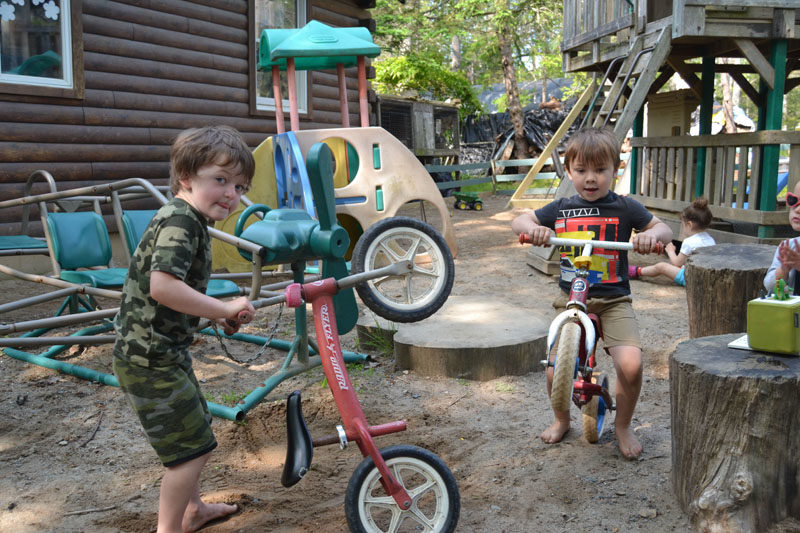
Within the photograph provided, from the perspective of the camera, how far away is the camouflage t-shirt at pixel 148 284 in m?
2.05

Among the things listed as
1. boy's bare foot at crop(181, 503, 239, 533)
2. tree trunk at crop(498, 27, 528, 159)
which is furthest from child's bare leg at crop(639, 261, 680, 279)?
tree trunk at crop(498, 27, 528, 159)

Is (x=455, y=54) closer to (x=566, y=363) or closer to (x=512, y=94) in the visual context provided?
(x=512, y=94)

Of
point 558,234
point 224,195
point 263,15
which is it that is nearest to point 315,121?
point 263,15

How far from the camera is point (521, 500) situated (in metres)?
2.59

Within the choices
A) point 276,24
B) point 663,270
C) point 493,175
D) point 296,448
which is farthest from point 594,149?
point 493,175

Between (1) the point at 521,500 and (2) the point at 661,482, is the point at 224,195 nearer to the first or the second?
(1) the point at 521,500

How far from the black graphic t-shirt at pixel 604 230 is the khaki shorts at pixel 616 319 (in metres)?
0.03

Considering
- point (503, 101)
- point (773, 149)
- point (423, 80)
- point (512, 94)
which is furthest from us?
point (503, 101)

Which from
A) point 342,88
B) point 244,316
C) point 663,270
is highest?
point 342,88

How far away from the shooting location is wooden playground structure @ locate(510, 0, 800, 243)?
700 cm

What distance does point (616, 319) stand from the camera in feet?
9.63

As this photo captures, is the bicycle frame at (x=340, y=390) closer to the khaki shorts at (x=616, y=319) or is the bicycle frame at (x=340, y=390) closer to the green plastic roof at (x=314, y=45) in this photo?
the khaki shorts at (x=616, y=319)

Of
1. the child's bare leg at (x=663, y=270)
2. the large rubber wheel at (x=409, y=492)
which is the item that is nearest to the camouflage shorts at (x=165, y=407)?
the large rubber wheel at (x=409, y=492)

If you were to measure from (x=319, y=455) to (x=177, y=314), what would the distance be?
1.22 meters
